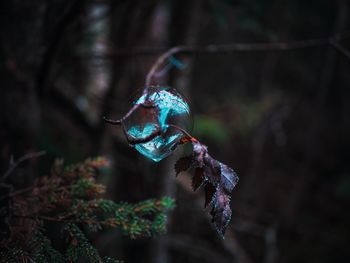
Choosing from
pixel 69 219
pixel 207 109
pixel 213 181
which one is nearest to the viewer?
pixel 213 181

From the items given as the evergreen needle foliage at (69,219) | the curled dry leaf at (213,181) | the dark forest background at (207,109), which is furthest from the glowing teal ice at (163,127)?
the dark forest background at (207,109)

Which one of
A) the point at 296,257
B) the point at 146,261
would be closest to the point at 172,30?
the point at 146,261

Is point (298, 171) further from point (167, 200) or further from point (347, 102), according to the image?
point (167, 200)

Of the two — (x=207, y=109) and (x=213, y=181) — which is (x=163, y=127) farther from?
(x=207, y=109)

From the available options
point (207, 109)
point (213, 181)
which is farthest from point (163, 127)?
point (207, 109)

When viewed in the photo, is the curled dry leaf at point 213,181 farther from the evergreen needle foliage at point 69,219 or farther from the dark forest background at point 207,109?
the dark forest background at point 207,109

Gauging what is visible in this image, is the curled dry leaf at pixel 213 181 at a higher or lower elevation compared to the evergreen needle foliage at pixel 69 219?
higher

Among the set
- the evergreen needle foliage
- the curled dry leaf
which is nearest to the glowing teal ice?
the curled dry leaf
